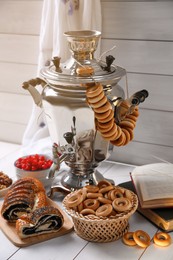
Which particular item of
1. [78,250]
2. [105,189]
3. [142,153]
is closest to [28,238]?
[78,250]

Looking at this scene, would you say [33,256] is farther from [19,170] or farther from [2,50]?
[2,50]

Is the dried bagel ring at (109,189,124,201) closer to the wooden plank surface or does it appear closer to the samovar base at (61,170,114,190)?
the samovar base at (61,170,114,190)

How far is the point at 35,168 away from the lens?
1.48 m

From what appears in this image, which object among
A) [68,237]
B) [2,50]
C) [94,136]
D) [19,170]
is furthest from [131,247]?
[2,50]

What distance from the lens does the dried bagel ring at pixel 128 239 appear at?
1197 millimetres

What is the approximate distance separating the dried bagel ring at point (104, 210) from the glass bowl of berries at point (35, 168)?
0.31 meters

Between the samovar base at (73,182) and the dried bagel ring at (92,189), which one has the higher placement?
the dried bagel ring at (92,189)

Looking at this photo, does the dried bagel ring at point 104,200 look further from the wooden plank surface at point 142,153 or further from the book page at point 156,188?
the wooden plank surface at point 142,153

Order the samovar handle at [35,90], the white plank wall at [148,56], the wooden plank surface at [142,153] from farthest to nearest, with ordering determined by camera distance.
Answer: the wooden plank surface at [142,153], the white plank wall at [148,56], the samovar handle at [35,90]

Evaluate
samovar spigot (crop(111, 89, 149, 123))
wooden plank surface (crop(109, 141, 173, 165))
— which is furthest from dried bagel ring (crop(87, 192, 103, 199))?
wooden plank surface (crop(109, 141, 173, 165))

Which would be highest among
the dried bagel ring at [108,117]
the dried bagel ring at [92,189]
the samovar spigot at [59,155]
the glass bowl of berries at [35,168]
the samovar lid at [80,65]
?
the samovar lid at [80,65]

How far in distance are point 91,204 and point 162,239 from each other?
0.21 m

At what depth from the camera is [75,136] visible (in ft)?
4.46

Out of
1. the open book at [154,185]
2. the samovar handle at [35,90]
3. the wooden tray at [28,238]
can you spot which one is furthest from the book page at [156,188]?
the samovar handle at [35,90]
